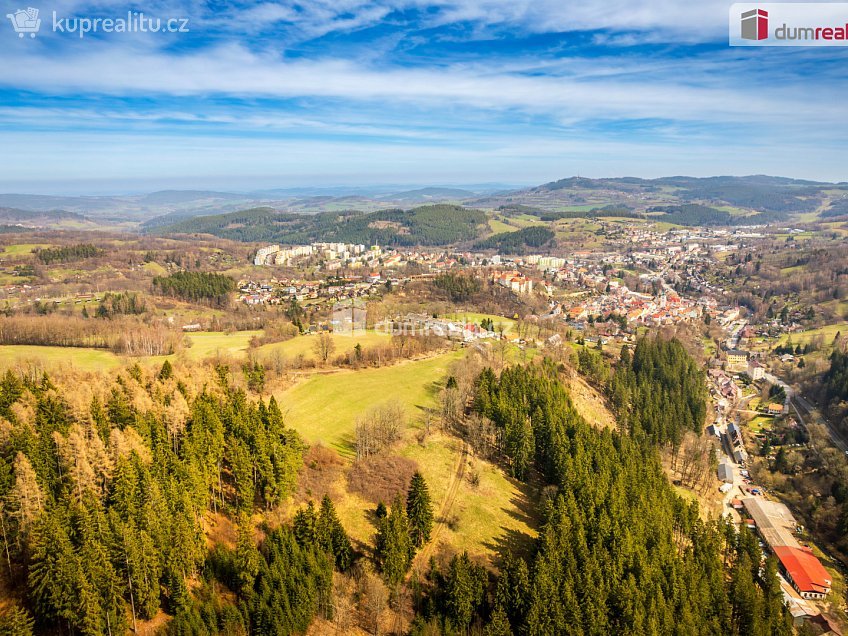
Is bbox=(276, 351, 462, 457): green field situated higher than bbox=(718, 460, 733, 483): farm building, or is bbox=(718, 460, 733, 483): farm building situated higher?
bbox=(276, 351, 462, 457): green field

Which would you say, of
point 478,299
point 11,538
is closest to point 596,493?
point 11,538

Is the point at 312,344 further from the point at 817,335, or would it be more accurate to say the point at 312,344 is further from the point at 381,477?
the point at 817,335

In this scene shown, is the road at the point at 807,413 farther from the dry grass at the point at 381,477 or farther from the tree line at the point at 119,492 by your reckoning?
the tree line at the point at 119,492

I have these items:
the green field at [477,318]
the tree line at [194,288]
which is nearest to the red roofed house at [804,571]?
the green field at [477,318]

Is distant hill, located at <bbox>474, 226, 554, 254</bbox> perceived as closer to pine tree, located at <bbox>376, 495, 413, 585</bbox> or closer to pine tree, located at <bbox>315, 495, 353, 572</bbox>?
pine tree, located at <bbox>376, 495, 413, 585</bbox>

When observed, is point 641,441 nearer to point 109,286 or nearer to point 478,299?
point 478,299

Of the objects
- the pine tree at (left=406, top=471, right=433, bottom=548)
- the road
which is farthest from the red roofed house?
the pine tree at (left=406, top=471, right=433, bottom=548)
